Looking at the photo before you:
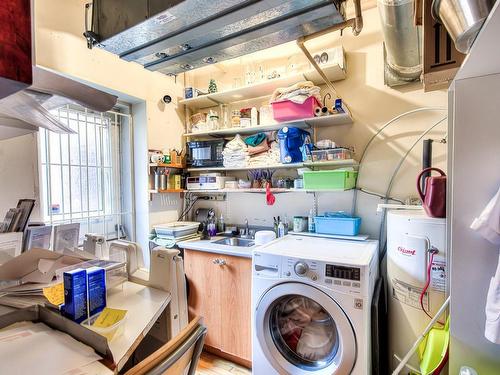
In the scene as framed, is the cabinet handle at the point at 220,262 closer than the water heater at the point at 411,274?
No

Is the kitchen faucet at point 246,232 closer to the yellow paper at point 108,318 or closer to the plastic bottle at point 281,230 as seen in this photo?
the plastic bottle at point 281,230

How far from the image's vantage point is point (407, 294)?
147cm

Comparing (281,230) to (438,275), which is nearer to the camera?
(438,275)

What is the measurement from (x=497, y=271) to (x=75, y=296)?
1.49 m

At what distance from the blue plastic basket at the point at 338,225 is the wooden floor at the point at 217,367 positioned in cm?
126

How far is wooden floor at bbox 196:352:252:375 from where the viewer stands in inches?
77.0

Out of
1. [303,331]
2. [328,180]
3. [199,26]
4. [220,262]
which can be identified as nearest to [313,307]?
[303,331]

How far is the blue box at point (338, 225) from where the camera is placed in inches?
78.4

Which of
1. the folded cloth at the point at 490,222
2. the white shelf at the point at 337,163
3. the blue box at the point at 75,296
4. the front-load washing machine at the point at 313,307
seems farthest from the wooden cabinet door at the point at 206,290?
the folded cloth at the point at 490,222

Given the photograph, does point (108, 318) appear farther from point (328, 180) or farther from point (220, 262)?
point (328, 180)

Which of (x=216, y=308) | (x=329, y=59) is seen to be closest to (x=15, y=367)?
(x=216, y=308)

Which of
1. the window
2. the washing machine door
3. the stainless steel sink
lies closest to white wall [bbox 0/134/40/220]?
the window

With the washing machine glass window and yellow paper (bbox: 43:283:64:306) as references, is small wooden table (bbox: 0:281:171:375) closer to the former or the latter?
yellow paper (bbox: 43:283:64:306)

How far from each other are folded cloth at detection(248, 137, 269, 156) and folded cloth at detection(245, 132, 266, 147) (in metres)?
0.03
